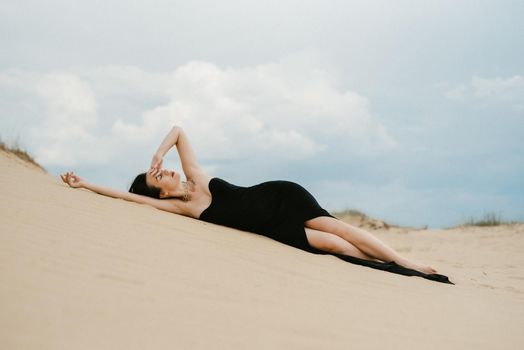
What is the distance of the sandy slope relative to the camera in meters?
2.19

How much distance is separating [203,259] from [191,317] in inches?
49.3

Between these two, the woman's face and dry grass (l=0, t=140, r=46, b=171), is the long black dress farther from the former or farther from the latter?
dry grass (l=0, t=140, r=46, b=171)

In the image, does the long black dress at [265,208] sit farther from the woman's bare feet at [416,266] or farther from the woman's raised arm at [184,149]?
the woman's bare feet at [416,266]

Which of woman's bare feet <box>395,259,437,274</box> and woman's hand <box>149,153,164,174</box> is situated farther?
woman's hand <box>149,153,164,174</box>

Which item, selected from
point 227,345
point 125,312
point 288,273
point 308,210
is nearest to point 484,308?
point 288,273

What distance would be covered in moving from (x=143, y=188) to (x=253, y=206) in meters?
1.33

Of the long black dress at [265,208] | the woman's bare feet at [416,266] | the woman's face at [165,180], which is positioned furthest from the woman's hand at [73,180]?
the woman's bare feet at [416,266]

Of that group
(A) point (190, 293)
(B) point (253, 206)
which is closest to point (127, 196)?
(B) point (253, 206)

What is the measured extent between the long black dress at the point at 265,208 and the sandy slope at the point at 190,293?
0.29 meters

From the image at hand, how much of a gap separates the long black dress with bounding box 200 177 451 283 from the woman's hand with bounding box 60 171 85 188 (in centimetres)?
158

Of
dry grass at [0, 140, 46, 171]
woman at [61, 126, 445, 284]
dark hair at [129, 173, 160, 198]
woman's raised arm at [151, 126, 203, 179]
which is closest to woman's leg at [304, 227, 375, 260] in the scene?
woman at [61, 126, 445, 284]

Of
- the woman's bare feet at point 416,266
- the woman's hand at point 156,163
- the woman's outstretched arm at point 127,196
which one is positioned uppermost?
the woman's hand at point 156,163

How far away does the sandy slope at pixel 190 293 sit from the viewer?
219 centimetres

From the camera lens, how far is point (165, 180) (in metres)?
5.55
